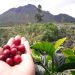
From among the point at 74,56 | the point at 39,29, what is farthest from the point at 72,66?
the point at 39,29

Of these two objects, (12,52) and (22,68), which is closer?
(22,68)

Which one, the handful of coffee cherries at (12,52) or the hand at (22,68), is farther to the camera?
the handful of coffee cherries at (12,52)

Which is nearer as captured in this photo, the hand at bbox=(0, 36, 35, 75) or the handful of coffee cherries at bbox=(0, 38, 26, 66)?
the hand at bbox=(0, 36, 35, 75)

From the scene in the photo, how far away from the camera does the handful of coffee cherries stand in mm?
→ 2417

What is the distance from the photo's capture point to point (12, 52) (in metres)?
2.62

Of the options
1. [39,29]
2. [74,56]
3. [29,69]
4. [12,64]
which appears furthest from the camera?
[39,29]

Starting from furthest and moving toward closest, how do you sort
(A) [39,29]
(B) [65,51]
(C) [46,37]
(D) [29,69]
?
(A) [39,29] → (C) [46,37] → (B) [65,51] → (D) [29,69]

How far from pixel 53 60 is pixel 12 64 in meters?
0.35

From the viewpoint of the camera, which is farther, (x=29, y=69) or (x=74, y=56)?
(x=74, y=56)

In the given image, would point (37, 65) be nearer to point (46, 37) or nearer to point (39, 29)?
point (46, 37)

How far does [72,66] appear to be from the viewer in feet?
8.10

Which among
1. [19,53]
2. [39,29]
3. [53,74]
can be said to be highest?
[19,53]

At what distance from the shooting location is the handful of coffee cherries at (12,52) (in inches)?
95.1

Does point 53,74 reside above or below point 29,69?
below
